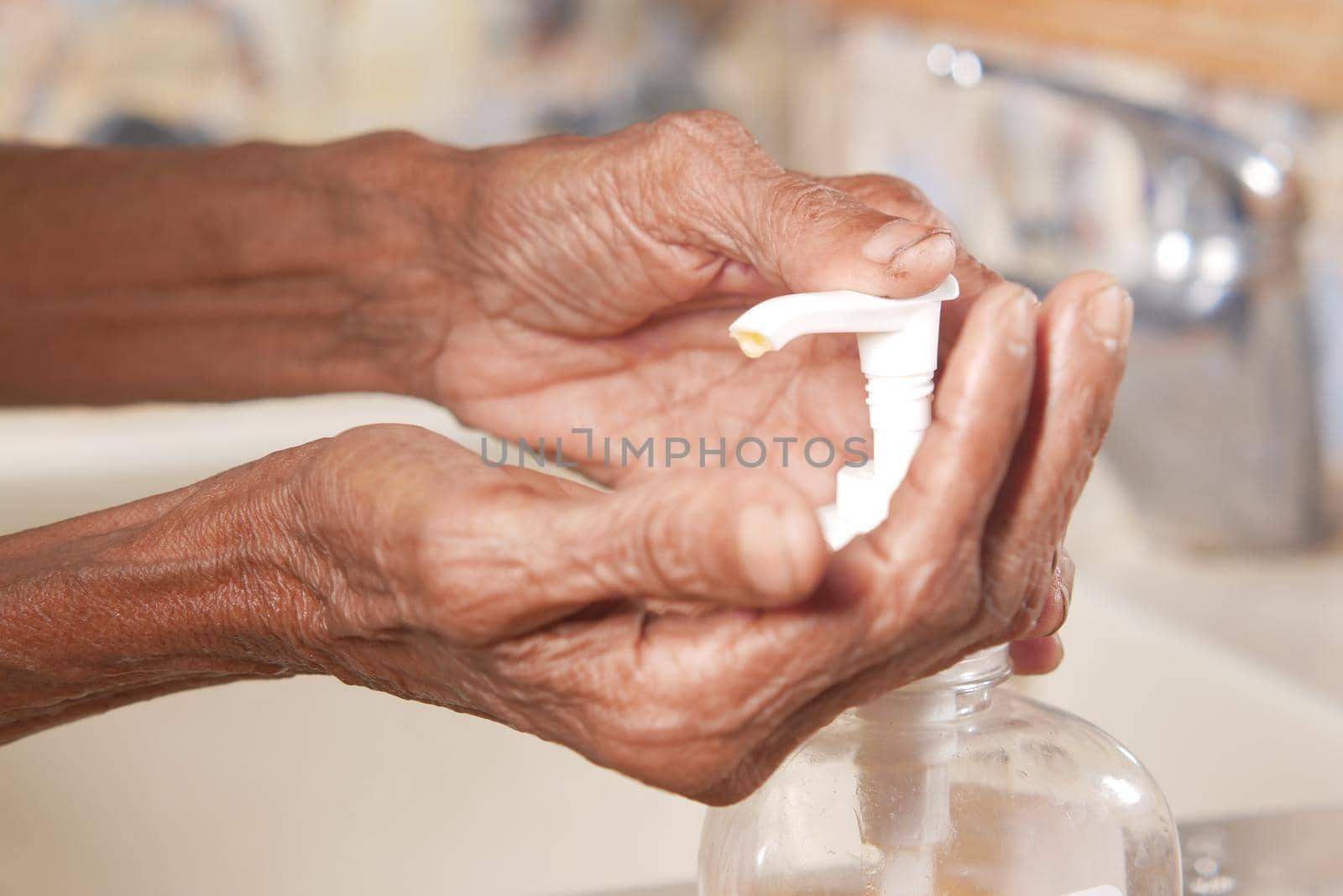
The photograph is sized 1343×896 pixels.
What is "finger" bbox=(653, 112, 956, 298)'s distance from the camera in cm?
30

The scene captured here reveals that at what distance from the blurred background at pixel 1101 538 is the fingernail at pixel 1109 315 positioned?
23 centimetres

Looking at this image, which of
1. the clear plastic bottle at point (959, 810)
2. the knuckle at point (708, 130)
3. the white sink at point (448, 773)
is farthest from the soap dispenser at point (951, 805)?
the white sink at point (448, 773)

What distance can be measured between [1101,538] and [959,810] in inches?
17.2

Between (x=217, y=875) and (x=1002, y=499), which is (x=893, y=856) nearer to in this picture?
(x=1002, y=499)

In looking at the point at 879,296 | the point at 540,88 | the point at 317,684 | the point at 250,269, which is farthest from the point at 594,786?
the point at 540,88

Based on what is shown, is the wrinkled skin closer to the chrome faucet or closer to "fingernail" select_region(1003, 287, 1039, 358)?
"fingernail" select_region(1003, 287, 1039, 358)

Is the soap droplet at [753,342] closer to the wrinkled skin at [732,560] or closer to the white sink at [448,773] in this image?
→ the wrinkled skin at [732,560]

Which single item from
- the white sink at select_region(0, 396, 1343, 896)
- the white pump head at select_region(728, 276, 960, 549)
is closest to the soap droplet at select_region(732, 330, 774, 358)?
the white pump head at select_region(728, 276, 960, 549)

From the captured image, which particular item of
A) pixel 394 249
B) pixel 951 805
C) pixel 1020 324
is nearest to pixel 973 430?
pixel 1020 324

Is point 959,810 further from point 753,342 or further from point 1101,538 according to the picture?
point 1101,538

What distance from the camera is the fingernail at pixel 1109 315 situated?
0.86ft

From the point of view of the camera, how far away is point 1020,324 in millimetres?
250

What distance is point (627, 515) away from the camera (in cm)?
26

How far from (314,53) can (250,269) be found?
439 millimetres
